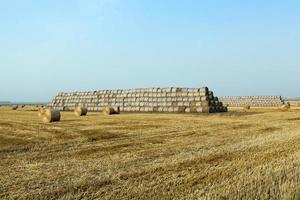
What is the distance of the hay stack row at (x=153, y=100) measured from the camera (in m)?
39.8

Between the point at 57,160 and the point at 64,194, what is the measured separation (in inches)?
131

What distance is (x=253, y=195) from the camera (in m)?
7.42

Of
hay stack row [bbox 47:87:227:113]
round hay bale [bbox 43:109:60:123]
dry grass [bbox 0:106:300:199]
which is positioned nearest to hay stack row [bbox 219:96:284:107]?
hay stack row [bbox 47:87:227:113]

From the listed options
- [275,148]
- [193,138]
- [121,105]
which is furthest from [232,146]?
[121,105]

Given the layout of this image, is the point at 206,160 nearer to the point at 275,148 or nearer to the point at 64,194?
the point at 275,148

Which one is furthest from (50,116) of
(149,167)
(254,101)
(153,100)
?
(254,101)

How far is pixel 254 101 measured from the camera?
80.3 meters

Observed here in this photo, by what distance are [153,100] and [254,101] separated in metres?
41.6

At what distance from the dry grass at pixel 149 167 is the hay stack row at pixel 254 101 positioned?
6223cm

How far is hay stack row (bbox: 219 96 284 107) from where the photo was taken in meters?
75.9

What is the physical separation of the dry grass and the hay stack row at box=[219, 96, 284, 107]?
62.2m

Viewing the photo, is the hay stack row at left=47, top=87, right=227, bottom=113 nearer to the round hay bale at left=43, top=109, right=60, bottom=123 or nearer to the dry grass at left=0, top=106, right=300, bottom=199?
the round hay bale at left=43, top=109, right=60, bottom=123

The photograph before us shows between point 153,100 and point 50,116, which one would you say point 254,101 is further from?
point 50,116

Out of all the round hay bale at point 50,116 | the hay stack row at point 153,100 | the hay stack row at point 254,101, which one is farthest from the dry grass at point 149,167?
the hay stack row at point 254,101
